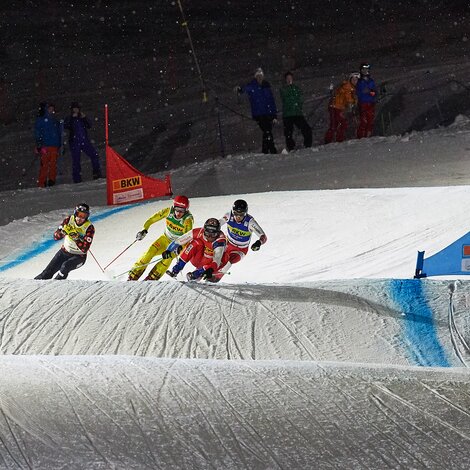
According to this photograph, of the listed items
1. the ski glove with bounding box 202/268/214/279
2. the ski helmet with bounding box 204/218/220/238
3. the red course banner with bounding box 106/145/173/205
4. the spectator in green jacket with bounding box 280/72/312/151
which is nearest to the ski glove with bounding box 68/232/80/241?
the ski helmet with bounding box 204/218/220/238

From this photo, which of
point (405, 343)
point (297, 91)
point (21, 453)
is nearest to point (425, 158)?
point (297, 91)

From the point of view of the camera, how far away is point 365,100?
18.2m

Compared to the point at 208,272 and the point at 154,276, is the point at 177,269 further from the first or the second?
the point at 208,272

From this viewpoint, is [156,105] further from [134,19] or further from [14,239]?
[14,239]

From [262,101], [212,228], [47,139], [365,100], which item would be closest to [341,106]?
[365,100]

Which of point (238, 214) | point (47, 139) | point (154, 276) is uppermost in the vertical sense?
point (47, 139)

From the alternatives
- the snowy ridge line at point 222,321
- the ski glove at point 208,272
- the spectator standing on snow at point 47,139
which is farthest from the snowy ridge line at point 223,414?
the spectator standing on snow at point 47,139

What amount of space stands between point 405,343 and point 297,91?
373 inches

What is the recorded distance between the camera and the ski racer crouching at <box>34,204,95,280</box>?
38.6ft

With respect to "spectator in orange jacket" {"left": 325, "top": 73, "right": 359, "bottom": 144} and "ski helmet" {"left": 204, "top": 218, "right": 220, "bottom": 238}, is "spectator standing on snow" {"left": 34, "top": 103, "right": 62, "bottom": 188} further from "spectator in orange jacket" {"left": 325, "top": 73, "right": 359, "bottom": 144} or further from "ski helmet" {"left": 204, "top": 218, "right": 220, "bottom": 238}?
"ski helmet" {"left": 204, "top": 218, "right": 220, "bottom": 238}

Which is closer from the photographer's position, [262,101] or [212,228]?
[212,228]

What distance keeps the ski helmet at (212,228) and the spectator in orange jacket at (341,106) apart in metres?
7.66

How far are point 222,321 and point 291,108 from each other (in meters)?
8.99

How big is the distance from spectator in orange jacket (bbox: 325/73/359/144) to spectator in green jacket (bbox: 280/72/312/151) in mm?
526
